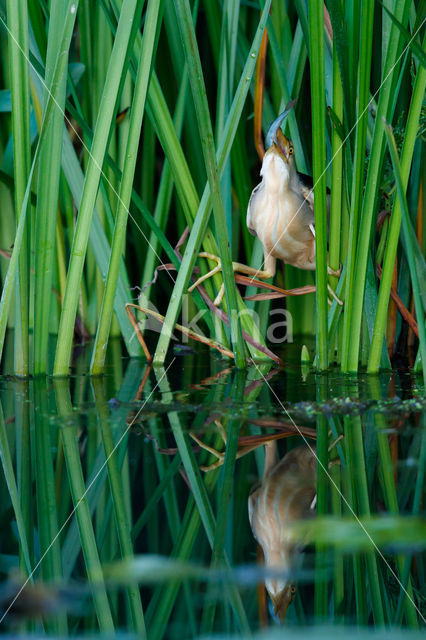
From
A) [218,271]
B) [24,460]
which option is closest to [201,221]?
[218,271]

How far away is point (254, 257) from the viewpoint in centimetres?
169

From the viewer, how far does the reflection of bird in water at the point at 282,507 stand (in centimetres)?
61

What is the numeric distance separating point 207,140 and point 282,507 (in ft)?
2.45

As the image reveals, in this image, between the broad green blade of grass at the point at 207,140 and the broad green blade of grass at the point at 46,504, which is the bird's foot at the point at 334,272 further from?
the broad green blade of grass at the point at 46,504

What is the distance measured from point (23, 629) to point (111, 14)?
1.28 meters

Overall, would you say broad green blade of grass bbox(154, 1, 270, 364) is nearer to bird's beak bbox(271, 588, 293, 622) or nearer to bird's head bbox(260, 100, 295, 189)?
bird's head bbox(260, 100, 295, 189)

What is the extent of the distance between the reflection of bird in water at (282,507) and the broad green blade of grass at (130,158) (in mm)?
556

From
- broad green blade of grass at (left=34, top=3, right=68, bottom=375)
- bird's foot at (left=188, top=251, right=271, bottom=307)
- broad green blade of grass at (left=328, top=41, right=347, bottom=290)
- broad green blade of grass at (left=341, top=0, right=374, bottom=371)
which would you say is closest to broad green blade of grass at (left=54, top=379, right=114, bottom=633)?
broad green blade of grass at (left=34, top=3, right=68, bottom=375)

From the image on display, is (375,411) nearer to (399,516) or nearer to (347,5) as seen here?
(399,516)

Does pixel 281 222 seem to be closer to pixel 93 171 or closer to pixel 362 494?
pixel 93 171

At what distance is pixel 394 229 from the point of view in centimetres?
133

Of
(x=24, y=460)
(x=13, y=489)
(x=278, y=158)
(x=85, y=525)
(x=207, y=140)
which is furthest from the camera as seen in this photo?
(x=278, y=158)

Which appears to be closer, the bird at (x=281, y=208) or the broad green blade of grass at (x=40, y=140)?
the broad green blade of grass at (x=40, y=140)

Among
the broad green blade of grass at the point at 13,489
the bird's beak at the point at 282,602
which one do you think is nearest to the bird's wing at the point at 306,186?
the broad green blade of grass at the point at 13,489
